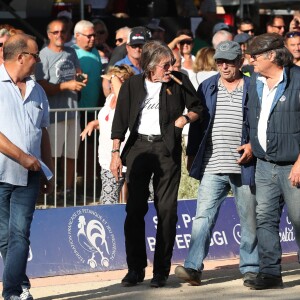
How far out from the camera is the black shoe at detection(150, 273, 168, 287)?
29.1 feet

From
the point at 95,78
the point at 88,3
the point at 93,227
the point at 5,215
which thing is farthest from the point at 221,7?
the point at 5,215

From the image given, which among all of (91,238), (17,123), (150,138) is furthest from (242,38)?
(17,123)

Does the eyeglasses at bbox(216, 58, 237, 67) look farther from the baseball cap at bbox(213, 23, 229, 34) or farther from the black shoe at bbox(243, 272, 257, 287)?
the baseball cap at bbox(213, 23, 229, 34)

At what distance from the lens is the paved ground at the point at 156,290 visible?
8.59 meters

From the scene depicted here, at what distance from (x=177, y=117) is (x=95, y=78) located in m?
4.29

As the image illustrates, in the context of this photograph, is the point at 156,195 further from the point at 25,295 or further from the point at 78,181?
the point at 78,181

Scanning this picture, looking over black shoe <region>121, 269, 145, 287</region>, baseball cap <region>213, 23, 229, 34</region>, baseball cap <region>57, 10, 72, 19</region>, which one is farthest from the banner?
baseball cap <region>213, 23, 229, 34</region>

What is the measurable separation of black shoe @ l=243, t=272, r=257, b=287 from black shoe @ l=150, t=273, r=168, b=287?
0.68 m

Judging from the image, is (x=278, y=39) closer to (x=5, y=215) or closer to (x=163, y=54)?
(x=163, y=54)

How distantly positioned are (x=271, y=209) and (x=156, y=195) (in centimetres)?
97

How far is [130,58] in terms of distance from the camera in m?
11.9

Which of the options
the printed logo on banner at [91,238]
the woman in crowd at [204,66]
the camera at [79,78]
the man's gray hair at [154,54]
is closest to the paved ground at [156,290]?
the printed logo on banner at [91,238]

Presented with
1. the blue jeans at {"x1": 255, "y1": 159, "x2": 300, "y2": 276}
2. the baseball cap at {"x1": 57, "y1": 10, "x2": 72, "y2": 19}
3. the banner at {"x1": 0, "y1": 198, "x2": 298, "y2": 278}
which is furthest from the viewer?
the baseball cap at {"x1": 57, "y1": 10, "x2": 72, "y2": 19}

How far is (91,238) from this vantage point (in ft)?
32.3
